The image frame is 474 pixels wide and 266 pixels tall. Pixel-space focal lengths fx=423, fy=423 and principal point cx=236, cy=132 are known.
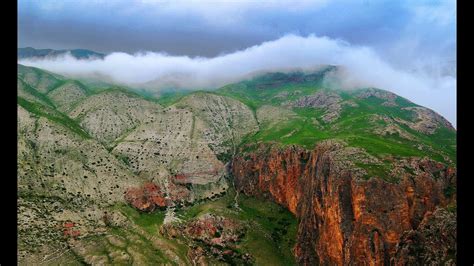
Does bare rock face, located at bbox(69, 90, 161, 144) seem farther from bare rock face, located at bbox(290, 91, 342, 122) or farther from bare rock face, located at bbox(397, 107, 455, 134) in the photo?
bare rock face, located at bbox(397, 107, 455, 134)

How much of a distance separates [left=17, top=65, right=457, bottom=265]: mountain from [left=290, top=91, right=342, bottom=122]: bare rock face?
1129 millimetres

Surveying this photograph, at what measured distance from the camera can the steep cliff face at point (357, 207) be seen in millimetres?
64000

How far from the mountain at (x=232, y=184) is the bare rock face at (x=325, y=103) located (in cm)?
113

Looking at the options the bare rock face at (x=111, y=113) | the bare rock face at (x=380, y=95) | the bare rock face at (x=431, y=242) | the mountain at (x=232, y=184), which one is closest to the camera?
the bare rock face at (x=431, y=242)

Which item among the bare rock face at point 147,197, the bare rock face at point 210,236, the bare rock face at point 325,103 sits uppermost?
the bare rock face at point 325,103

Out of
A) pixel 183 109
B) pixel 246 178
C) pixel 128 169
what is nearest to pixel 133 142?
pixel 128 169

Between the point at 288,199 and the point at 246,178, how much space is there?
16837 millimetres

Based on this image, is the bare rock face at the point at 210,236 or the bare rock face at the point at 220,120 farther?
the bare rock face at the point at 220,120

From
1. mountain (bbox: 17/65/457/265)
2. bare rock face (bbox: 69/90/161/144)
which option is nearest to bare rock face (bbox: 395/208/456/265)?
mountain (bbox: 17/65/457/265)

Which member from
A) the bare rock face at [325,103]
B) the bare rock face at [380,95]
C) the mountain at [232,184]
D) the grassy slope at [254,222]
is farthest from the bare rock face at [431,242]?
the bare rock face at [380,95]

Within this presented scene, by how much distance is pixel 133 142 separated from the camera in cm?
12569

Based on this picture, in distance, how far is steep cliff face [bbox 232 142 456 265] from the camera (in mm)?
64000

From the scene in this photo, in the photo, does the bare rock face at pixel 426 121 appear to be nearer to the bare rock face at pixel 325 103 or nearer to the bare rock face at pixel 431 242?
the bare rock face at pixel 325 103
